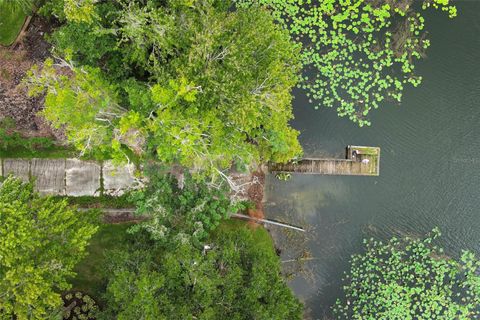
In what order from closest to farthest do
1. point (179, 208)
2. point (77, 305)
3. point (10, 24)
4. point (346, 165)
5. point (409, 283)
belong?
point (179, 208) < point (77, 305) < point (10, 24) < point (346, 165) < point (409, 283)

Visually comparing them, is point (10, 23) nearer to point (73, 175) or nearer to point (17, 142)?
point (17, 142)

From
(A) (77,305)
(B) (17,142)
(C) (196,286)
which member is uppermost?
(B) (17,142)

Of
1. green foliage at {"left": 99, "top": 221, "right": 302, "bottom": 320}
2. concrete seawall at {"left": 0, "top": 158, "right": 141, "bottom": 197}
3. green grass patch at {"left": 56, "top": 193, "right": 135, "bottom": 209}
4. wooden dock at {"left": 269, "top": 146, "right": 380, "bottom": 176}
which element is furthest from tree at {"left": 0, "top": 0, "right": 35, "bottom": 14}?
wooden dock at {"left": 269, "top": 146, "right": 380, "bottom": 176}

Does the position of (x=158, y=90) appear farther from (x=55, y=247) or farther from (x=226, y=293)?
(x=226, y=293)

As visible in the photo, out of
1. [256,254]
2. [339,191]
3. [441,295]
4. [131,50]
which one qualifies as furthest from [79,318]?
[441,295]

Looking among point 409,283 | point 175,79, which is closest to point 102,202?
point 175,79

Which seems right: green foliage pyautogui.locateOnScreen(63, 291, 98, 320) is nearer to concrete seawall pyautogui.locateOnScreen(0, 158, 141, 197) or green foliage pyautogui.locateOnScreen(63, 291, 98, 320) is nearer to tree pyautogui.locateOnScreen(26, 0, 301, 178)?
concrete seawall pyautogui.locateOnScreen(0, 158, 141, 197)

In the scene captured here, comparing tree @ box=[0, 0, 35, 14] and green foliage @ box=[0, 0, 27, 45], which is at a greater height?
tree @ box=[0, 0, 35, 14]
